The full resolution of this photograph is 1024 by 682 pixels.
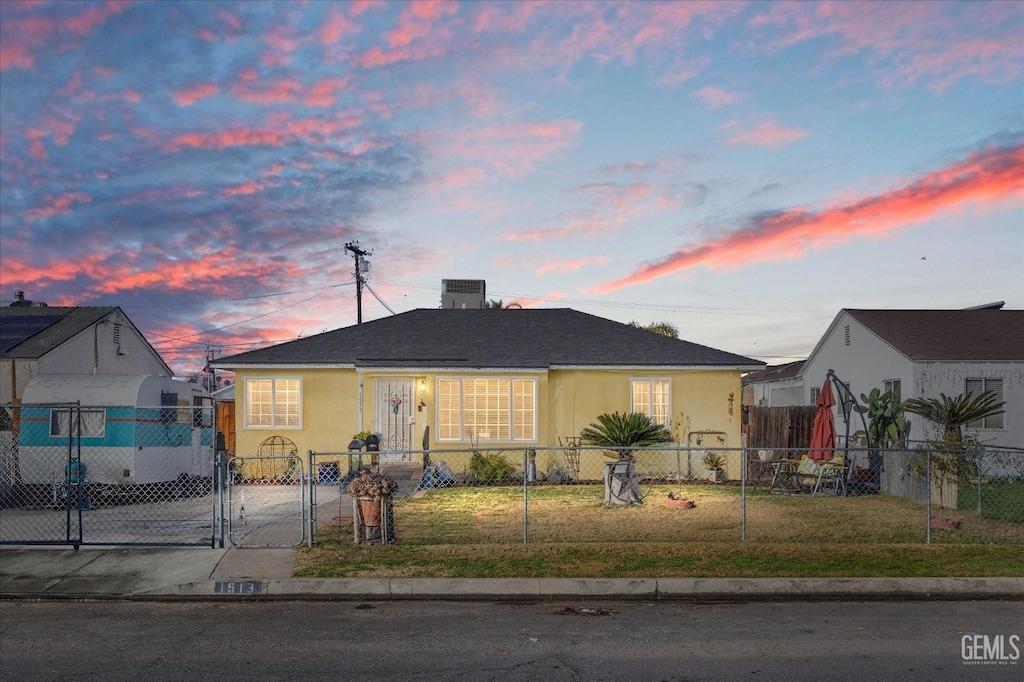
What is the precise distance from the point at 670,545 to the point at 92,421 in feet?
44.4

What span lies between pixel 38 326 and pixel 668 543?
20445mm

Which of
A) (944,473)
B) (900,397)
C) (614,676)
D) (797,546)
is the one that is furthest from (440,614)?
(900,397)

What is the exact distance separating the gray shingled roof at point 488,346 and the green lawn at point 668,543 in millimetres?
5639

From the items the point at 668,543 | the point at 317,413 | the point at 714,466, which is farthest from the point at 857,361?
the point at 668,543

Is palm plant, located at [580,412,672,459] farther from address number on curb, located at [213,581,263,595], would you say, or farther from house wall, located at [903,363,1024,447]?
house wall, located at [903,363,1024,447]

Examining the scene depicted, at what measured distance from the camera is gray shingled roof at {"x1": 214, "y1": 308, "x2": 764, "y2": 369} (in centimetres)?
2131

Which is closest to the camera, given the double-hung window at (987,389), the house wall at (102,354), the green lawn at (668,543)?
the green lawn at (668,543)

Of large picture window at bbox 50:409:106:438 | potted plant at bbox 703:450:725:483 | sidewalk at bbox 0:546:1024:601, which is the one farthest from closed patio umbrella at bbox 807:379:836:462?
large picture window at bbox 50:409:106:438

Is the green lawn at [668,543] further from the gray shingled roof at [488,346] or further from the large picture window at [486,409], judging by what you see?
the gray shingled roof at [488,346]

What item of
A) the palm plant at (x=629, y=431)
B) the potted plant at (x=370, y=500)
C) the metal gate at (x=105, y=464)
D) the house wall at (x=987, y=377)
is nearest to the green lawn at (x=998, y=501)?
the house wall at (x=987, y=377)

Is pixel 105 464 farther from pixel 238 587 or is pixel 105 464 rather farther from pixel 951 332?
pixel 951 332

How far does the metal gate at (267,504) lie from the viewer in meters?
12.1

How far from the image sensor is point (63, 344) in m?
23.1

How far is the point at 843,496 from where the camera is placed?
697 inches
